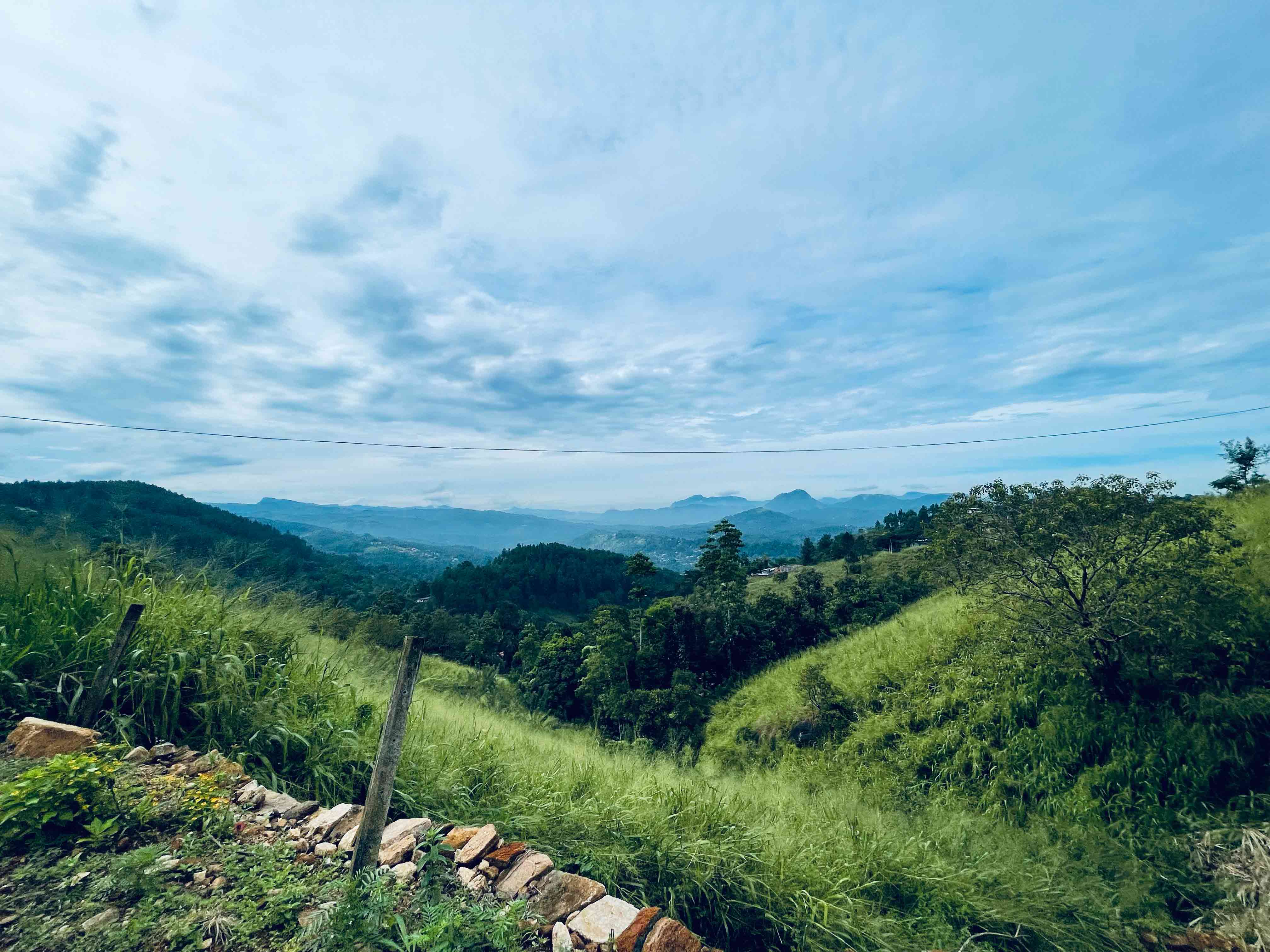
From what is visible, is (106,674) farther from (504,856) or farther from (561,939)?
(561,939)

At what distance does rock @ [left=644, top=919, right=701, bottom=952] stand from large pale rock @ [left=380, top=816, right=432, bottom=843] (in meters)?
1.45

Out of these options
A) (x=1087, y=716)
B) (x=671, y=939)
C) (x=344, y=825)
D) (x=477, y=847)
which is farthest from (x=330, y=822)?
(x=1087, y=716)

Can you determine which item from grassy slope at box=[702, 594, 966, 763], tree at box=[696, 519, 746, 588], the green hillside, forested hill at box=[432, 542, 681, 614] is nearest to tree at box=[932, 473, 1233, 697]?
the green hillside

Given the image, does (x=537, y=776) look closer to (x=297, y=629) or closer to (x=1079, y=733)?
(x=297, y=629)

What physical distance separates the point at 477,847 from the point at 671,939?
1.23 m

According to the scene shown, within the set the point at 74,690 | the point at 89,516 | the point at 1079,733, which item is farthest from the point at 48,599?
the point at 89,516

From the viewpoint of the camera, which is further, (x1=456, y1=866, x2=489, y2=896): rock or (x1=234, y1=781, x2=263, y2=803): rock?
(x1=234, y1=781, x2=263, y2=803): rock

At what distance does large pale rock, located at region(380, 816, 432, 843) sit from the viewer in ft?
10.3

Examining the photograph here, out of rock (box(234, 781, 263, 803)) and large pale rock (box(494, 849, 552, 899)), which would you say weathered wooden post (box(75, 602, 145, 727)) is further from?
large pale rock (box(494, 849, 552, 899))

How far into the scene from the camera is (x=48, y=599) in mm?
4449

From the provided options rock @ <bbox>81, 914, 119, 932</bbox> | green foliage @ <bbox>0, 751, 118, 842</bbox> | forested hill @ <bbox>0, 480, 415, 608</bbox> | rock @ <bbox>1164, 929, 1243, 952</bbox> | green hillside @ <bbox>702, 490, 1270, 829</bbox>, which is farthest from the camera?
green hillside @ <bbox>702, 490, 1270, 829</bbox>

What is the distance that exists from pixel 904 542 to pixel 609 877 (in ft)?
167

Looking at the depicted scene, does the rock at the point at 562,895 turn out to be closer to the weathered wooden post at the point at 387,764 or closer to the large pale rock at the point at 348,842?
the weathered wooden post at the point at 387,764

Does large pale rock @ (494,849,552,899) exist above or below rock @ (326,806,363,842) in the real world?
below
